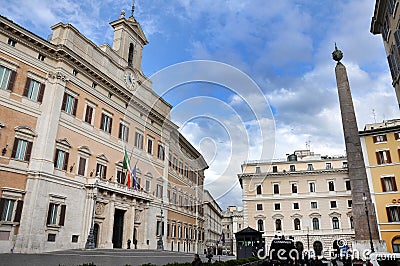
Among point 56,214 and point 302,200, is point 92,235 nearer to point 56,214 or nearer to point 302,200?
point 56,214

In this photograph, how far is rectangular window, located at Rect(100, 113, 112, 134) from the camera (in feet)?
95.0

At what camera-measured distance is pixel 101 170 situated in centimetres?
2797

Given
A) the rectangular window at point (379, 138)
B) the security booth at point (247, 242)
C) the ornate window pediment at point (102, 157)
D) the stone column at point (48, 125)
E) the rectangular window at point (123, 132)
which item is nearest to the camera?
the stone column at point (48, 125)

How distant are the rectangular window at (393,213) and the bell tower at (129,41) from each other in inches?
1241

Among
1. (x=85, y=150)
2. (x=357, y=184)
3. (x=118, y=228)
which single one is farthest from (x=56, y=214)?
(x=357, y=184)

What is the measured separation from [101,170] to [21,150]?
7657 millimetres

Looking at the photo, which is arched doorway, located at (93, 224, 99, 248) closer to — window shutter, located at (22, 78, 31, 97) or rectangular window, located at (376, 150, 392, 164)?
window shutter, located at (22, 78, 31, 97)

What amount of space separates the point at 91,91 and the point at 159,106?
40.3 ft

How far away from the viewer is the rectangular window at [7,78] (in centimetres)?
2095

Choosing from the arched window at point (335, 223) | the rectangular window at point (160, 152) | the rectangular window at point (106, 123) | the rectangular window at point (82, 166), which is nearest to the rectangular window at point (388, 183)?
the arched window at point (335, 223)

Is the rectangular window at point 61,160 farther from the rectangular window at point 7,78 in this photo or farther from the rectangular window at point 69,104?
the rectangular window at point 7,78

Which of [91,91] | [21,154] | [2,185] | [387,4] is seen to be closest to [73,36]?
[91,91]

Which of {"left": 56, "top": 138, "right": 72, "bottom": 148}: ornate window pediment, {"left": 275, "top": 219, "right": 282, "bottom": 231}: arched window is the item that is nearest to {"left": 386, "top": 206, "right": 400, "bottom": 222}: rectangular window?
{"left": 275, "top": 219, "right": 282, "bottom": 231}: arched window

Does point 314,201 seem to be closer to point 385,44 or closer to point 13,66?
point 385,44
